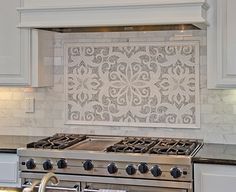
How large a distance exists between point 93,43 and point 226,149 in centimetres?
137

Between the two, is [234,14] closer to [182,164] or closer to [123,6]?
[123,6]

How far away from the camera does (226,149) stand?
3350mm

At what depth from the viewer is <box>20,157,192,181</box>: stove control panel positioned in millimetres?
2992

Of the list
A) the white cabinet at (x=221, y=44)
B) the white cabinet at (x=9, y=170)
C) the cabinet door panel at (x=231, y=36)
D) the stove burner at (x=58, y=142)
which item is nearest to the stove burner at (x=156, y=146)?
the stove burner at (x=58, y=142)

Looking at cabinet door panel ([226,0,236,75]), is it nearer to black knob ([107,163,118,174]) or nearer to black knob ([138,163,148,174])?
black knob ([138,163,148,174])

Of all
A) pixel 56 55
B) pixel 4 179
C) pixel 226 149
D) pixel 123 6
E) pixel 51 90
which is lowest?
pixel 4 179

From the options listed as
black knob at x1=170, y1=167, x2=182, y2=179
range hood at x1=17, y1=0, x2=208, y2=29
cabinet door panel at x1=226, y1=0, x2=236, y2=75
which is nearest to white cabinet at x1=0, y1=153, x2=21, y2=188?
range hood at x1=17, y1=0, x2=208, y2=29

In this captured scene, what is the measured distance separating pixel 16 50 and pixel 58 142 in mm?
805

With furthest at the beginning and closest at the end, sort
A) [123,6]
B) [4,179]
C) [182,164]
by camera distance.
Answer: [4,179] < [123,6] < [182,164]

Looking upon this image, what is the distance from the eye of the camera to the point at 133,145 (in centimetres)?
335

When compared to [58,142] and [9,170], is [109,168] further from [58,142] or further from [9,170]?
[9,170]

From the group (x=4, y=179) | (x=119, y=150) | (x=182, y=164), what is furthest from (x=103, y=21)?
(x=4, y=179)

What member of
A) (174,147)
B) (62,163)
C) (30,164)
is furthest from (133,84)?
(30,164)

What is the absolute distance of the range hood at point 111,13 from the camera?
121 inches
